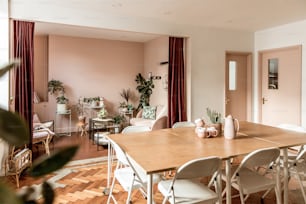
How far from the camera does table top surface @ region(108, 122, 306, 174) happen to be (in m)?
1.83

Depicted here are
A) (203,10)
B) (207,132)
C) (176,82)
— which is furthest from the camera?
(176,82)

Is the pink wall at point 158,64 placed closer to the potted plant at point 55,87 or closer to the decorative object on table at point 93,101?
the decorative object on table at point 93,101

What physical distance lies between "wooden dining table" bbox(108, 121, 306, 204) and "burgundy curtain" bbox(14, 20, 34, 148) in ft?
5.56

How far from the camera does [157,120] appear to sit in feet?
15.0

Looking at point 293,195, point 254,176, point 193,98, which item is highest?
point 193,98

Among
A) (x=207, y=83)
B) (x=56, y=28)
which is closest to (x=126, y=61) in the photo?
(x=56, y=28)

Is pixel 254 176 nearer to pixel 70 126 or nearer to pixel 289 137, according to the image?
pixel 289 137

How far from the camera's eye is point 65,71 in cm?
625

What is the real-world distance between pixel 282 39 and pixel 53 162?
5272mm

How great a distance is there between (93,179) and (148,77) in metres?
4.21

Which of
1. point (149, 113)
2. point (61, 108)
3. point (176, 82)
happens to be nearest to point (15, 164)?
point (176, 82)

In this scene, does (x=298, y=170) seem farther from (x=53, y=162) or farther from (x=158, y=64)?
(x=158, y=64)

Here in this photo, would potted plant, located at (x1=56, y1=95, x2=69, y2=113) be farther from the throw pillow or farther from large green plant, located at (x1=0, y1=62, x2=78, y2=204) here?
large green plant, located at (x1=0, y1=62, x2=78, y2=204)

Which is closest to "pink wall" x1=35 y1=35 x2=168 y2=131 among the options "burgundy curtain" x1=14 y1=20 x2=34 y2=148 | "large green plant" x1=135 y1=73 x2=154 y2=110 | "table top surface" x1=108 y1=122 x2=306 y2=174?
"large green plant" x1=135 y1=73 x2=154 y2=110
